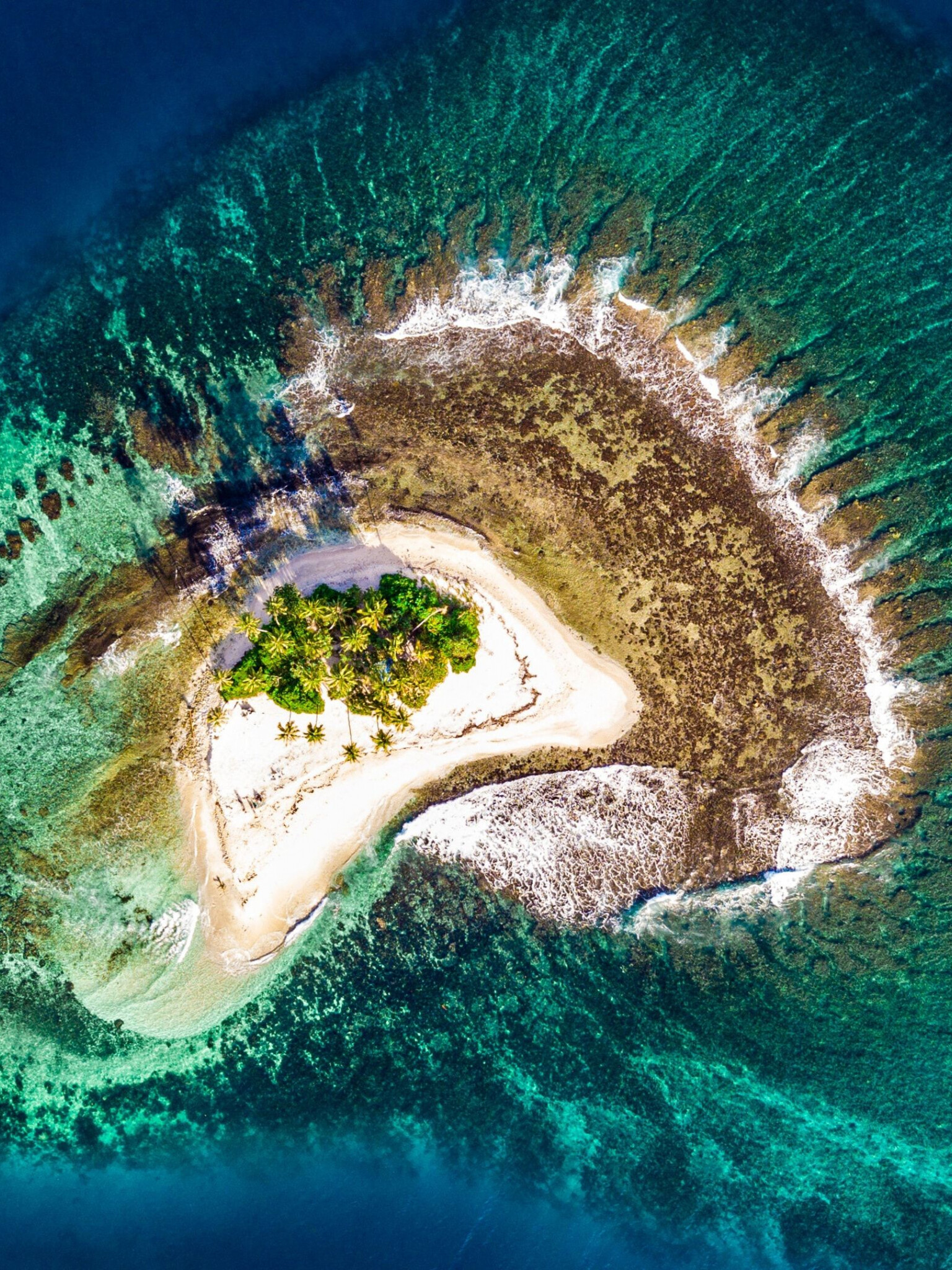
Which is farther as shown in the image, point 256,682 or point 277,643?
point 256,682

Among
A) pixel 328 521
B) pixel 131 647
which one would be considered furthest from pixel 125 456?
pixel 328 521

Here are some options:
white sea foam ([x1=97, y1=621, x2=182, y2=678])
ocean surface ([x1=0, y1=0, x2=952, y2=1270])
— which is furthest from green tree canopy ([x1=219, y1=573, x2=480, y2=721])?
ocean surface ([x1=0, y1=0, x2=952, y2=1270])

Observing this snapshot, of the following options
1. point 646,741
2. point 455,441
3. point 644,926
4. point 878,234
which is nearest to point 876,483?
point 878,234

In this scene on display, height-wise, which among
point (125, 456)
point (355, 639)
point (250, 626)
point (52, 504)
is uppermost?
point (125, 456)

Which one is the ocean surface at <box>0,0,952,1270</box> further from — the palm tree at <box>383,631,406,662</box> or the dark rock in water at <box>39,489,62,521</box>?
the palm tree at <box>383,631,406,662</box>

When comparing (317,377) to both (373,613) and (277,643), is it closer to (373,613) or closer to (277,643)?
(373,613)

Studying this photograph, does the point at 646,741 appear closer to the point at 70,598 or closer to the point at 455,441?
the point at 455,441

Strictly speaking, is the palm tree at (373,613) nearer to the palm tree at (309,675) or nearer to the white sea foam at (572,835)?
the palm tree at (309,675)
